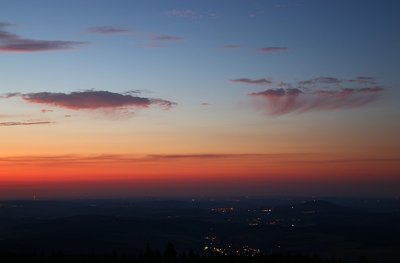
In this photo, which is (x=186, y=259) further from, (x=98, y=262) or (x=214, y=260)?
(x=98, y=262)

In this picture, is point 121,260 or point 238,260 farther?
point 121,260

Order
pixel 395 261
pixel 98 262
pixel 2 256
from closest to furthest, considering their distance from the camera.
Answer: pixel 98 262, pixel 2 256, pixel 395 261

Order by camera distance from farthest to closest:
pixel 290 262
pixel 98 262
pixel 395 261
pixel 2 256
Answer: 1. pixel 395 261
2. pixel 2 256
3. pixel 98 262
4. pixel 290 262

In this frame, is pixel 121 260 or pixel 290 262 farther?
pixel 121 260

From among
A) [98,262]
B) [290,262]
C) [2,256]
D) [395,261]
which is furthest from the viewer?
[395,261]

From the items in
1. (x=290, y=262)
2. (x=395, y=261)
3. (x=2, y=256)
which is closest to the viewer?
(x=290, y=262)

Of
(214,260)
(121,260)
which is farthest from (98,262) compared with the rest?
(214,260)

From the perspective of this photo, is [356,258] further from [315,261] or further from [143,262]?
[143,262]

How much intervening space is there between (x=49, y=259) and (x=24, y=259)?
16.3ft

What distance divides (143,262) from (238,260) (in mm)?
16989

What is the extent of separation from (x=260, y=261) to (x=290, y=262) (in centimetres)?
541

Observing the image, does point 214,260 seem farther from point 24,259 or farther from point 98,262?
point 24,259

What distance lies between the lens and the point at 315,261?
10069 centimetres

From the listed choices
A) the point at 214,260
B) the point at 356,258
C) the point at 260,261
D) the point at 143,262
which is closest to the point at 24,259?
the point at 143,262
